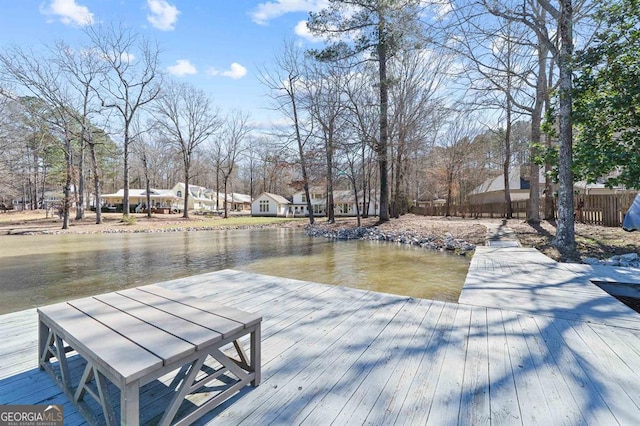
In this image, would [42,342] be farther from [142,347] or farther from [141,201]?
[141,201]

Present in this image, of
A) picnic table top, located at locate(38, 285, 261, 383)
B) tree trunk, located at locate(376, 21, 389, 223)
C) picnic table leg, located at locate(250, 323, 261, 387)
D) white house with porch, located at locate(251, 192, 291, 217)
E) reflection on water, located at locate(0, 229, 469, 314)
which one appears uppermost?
tree trunk, located at locate(376, 21, 389, 223)

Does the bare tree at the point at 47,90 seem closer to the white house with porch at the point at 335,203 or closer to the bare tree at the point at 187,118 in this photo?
the bare tree at the point at 187,118

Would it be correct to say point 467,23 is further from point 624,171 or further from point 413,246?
point 413,246

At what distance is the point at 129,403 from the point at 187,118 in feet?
92.0

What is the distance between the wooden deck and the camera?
1.55 meters

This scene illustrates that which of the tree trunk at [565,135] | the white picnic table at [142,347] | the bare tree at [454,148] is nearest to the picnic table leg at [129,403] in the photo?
the white picnic table at [142,347]

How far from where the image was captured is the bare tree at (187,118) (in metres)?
24.6

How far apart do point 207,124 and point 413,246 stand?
73.0 feet

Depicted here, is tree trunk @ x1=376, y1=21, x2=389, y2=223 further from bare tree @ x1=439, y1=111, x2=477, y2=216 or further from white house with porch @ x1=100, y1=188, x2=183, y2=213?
white house with porch @ x1=100, y1=188, x2=183, y2=213

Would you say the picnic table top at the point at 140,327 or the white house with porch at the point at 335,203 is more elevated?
the white house with porch at the point at 335,203

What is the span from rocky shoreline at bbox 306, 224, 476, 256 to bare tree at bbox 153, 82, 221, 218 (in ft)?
49.1

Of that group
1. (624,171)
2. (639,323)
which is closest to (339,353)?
(639,323)

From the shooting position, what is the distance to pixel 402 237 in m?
12.1

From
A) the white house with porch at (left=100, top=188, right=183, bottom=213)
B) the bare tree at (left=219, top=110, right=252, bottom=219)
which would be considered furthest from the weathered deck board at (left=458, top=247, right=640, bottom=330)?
the white house with porch at (left=100, top=188, right=183, bottom=213)
